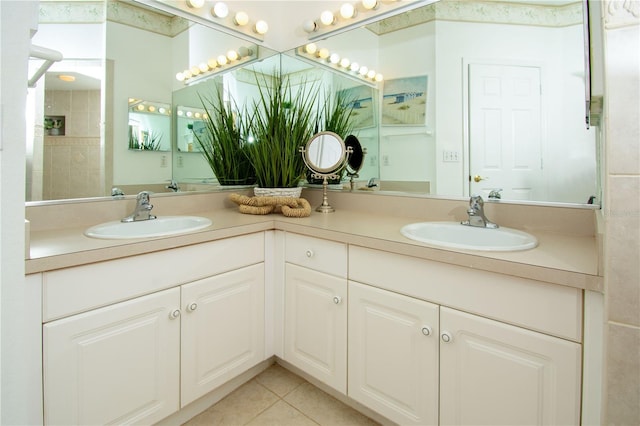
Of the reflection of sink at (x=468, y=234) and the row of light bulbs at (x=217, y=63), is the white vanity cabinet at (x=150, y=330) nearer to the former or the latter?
the reflection of sink at (x=468, y=234)

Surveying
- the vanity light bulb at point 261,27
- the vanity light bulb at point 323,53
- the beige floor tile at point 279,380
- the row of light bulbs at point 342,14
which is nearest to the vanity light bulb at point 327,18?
the row of light bulbs at point 342,14

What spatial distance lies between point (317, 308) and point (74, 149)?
1247mm

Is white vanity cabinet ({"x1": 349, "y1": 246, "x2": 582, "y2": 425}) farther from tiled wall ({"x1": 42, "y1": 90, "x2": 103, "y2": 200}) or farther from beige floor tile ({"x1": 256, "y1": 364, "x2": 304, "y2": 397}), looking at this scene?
tiled wall ({"x1": 42, "y1": 90, "x2": 103, "y2": 200})

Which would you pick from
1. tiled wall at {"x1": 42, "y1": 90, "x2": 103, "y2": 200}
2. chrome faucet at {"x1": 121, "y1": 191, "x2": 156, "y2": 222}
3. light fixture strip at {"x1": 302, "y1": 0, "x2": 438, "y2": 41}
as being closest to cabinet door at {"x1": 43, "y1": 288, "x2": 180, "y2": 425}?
chrome faucet at {"x1": 121, "y1": 191, "x2": 156, "y2": 222}

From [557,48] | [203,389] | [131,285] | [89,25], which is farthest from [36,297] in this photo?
[557,48]

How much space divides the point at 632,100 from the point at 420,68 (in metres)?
1.16

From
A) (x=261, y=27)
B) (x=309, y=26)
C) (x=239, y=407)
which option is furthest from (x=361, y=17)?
(x=239, y=407)

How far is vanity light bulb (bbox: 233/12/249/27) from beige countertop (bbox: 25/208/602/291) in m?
1.25

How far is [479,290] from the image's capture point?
1.00m

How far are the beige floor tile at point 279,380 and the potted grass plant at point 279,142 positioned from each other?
95 centimetres

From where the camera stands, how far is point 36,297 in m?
0.93

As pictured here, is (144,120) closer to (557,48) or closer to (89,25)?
(89,25)

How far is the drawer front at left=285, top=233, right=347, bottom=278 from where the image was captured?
1.36m

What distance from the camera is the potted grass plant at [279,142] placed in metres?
1.92
